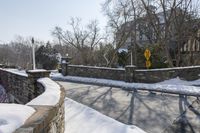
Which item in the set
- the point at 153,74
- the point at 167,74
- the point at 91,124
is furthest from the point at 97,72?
the point at 91,124

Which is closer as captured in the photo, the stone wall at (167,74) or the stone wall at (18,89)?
the stone wall at (18,89)

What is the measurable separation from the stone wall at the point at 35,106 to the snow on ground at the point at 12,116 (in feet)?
0.27

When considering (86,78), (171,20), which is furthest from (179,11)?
(86,78)

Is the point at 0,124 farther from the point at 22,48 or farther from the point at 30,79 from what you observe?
the point at 22,48

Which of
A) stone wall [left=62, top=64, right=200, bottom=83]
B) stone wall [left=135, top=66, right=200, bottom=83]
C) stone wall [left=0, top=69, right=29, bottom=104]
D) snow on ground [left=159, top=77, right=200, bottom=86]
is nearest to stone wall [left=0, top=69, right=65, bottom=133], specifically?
stone wall [left=0, top=69, right=29, bottom=104]

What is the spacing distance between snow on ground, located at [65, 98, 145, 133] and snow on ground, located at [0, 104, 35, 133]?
2.35m

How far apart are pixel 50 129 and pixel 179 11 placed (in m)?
20.2

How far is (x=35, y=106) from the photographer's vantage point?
Result: 3990 mm

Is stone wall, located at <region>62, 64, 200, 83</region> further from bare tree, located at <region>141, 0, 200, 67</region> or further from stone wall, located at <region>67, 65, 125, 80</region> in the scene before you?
bare tree, located at <region>141, 0, 200, 67</region>

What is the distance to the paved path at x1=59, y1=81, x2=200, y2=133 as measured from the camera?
266 inches

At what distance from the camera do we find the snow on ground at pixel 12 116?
2.83 metres

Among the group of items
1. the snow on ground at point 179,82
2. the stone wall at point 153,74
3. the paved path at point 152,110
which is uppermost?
the stone wall at point 153,74

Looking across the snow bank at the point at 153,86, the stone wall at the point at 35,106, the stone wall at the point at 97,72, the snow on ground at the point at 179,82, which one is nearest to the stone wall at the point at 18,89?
the stone wall at the point at 35,106

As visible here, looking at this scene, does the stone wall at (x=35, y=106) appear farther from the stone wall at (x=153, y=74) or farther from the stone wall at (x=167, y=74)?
the stone wall at (x=167, y=74)
